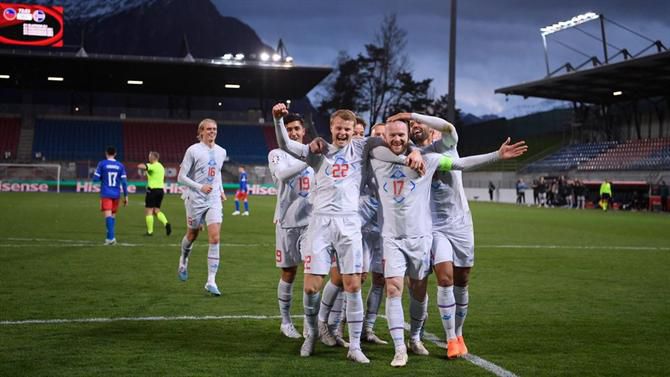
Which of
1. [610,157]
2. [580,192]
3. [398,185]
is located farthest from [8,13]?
[398,185]

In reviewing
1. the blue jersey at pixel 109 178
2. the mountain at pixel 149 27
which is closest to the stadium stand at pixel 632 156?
the blue jersey at pixel 109 178

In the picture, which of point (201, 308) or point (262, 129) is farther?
point (262, 129)

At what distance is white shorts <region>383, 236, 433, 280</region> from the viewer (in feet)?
19.6

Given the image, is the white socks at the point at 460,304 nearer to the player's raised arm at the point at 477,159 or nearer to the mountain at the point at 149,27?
the player's raised arm at the point at 477,159

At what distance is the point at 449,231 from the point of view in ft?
21.1

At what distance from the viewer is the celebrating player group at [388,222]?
6.03 metres

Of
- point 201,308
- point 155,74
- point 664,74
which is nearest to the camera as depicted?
point 201,308

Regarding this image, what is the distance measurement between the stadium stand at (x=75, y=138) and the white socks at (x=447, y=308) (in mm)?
51622

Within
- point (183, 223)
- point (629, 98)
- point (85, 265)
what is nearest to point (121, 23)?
point (629, 98)

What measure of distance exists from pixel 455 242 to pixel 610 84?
44361 mm

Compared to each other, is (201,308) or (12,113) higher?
(12,113)

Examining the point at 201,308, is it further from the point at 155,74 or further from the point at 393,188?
the point at 155,74

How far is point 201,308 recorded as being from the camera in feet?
27.7

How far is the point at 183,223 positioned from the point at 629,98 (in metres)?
38.2
